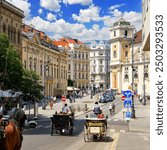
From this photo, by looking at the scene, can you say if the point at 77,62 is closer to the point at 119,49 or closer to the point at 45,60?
the point at 119,49

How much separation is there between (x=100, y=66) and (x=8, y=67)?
15526cm

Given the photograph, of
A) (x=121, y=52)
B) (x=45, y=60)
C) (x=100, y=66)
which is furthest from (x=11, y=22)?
(x=100, y=66)

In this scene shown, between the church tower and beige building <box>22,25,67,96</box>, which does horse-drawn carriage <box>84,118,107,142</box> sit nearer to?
beige building <box>22,25,67,96</box>

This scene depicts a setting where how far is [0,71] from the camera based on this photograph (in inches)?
1577

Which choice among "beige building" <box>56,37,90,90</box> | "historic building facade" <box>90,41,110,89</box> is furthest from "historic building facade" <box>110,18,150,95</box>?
"historic building facade" <box>90,41,110,89</box>

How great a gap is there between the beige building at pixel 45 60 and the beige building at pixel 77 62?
34230 millimetres

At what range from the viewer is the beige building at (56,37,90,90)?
156750 mm

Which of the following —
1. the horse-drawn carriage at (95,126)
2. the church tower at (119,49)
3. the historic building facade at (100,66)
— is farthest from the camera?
the historic building facade at (100,66)

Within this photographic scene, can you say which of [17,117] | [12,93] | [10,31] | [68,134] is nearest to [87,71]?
[10,31]

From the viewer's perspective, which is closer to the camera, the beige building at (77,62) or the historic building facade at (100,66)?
the beige building at (77,62)

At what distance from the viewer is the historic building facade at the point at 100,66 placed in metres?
191

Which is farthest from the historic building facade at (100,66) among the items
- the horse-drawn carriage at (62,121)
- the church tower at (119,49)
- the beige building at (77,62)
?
the horse-drawn carriage at (62,121)

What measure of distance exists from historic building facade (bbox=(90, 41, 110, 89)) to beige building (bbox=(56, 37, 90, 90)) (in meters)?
23.3

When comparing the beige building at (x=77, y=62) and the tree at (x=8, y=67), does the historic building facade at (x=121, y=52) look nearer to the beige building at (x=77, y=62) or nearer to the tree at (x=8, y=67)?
the beige building at (x=77, y=62)
